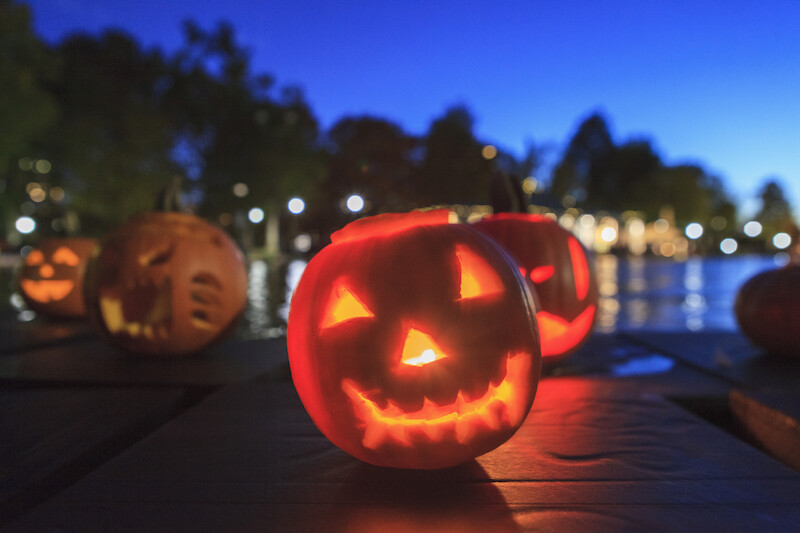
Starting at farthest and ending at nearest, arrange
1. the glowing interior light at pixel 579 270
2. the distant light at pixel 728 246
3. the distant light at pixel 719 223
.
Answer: the distant light at pixel 719 223
the distant light at pixel 728 246
the glowing interior light at pixel 579 270

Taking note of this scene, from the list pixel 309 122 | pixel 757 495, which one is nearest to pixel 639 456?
pixel 757 495

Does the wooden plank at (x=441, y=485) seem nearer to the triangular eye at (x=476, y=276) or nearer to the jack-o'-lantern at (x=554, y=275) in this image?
the triangular eye at (x=476, y=276)

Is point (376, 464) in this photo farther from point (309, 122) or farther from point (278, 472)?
point (309, 122)

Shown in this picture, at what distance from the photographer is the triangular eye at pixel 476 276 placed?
2.25 meters

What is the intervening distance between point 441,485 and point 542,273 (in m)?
2.14

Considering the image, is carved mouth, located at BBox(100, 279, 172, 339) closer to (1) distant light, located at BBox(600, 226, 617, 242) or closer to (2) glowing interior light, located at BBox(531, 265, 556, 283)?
(2) glowing interior light, located at BBox(531, 265, 556, 283)

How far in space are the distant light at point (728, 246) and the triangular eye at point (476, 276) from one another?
8682cm

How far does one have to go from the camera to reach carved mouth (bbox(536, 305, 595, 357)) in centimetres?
397

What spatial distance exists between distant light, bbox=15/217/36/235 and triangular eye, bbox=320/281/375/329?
130 ft

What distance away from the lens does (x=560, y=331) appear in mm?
4023

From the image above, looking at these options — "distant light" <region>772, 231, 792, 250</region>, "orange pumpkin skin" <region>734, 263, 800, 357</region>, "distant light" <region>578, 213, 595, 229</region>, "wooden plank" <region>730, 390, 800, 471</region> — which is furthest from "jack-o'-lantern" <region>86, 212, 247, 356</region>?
"distant light" <region>772, 231, 792, 250</region>

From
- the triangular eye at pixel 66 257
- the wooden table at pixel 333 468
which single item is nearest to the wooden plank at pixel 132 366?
the wooden table at pixel 333 468

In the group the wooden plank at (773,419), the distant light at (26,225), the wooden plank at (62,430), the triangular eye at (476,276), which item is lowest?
the wooden plank at (773,419)

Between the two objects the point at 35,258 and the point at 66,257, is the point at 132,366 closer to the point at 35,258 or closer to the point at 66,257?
the point at 66,257
